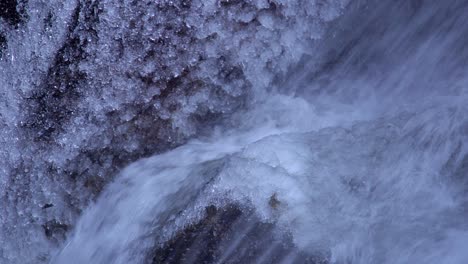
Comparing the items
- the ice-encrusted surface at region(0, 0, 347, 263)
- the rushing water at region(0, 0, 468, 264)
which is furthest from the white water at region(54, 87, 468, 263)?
the ice-encrusted surface at region(0, 0, 347, 263)

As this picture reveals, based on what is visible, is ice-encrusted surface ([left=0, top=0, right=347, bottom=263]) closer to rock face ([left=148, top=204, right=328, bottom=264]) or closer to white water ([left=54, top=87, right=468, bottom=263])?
Answer: white water ([left=54, top=87, right=468, bottom=263])

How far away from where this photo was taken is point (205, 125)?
2.03m

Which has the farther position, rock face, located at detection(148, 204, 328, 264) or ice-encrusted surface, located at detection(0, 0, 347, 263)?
ice-encrusted surface, located at detection(0, 0, 347, 263)

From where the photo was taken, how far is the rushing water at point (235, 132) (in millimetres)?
1551

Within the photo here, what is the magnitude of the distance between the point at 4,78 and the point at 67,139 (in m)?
0.34

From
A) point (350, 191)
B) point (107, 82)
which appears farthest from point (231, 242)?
point (107, 82)

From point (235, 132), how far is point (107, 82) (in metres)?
0.56

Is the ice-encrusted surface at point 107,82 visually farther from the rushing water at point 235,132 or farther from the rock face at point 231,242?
the rock face at point 231,242

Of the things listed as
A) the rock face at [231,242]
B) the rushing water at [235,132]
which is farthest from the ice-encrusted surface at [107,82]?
the rock face at [231,242]

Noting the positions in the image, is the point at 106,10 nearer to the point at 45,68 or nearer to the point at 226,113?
the point at 45,68

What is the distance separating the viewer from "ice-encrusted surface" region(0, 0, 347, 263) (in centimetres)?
182

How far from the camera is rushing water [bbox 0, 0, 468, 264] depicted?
1551 mm

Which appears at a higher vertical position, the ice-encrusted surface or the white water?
the ice-encrusted surface

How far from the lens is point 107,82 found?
72.7 inches
